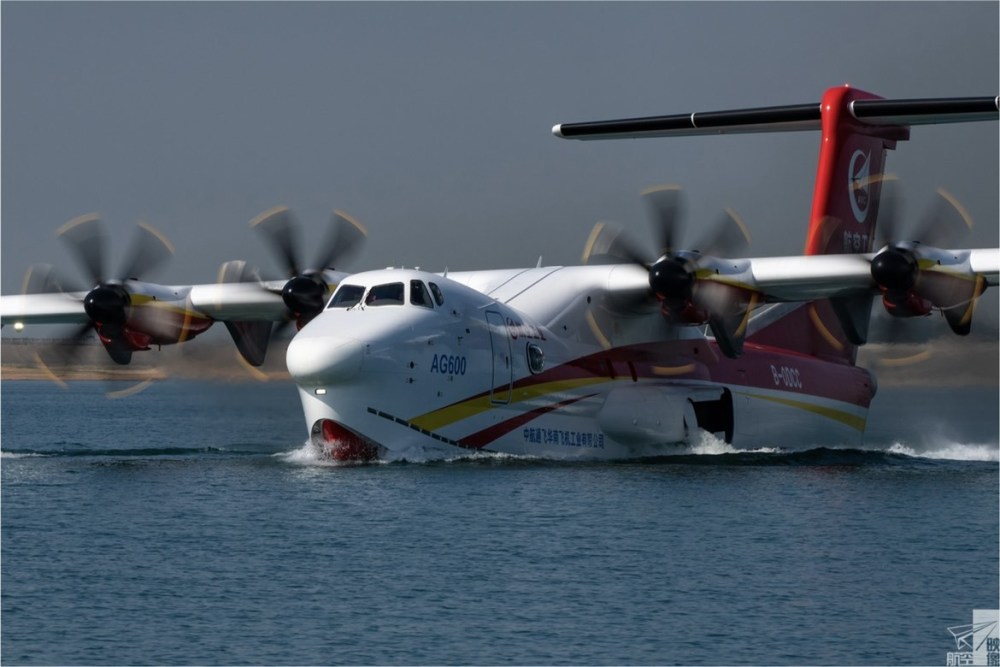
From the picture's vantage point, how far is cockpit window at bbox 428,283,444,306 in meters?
24.2

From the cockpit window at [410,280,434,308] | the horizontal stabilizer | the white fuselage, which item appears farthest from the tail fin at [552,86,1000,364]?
the cockpit window at [410,280,434,308]

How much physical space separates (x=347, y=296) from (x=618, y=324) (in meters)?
6.35

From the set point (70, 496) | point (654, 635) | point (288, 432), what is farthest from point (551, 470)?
point (288, 432)

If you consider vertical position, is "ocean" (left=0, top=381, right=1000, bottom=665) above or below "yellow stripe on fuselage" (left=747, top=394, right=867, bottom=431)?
below

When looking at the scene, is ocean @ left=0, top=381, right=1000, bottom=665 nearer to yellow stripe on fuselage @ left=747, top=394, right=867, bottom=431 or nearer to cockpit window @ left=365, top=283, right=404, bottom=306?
cockpit window @ left=365, top=283, right=404, bottom=306

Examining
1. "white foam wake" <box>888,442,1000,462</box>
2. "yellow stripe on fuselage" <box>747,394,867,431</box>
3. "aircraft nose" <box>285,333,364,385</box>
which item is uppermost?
"aircraft nose" <box>285,333,364,385</box>

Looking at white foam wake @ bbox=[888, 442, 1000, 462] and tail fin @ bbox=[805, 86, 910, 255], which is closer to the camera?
tail fin @ bbox=[805, 86, 910, 255]

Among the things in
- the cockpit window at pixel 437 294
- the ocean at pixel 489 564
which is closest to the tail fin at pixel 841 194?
the ocean at pixel 489 564

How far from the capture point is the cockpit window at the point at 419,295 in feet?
78.6

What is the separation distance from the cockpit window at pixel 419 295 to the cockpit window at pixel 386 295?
7.7 inches

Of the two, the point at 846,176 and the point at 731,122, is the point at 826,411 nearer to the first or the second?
the point at 846,176

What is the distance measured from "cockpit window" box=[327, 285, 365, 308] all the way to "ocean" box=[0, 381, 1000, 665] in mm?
2859

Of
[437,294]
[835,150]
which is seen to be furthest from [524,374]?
[835,150]

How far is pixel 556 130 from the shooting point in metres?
30.5
